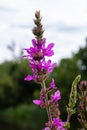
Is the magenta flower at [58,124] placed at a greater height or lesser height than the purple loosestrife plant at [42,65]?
lesser

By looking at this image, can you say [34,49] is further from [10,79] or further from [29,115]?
[10,79]

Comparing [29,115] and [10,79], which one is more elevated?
[10,79]

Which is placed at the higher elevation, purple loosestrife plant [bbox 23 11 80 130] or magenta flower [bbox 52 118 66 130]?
purple loosestrife plant [bbox 23 11 80 130]

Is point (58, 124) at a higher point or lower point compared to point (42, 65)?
lower

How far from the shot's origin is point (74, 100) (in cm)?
332

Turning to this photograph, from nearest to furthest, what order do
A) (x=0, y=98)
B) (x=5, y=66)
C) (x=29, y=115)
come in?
(x=29, y=115) < (x=0, y=98) < (x=5, y=66)

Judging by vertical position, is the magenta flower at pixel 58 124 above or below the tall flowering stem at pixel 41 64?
below

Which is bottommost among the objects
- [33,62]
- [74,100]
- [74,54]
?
[74,100]

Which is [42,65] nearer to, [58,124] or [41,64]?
[41,64]

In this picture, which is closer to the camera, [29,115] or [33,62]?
[33,62]

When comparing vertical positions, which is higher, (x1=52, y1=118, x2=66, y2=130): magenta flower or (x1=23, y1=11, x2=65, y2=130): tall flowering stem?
(x1=23, y1=11, x2=65, y2=130): tall flowering stem

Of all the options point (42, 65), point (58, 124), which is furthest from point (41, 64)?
point (58, 124)

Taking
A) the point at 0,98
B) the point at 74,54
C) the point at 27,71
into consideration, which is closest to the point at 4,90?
the point at 0,98

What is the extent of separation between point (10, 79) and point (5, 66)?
21.8ft
